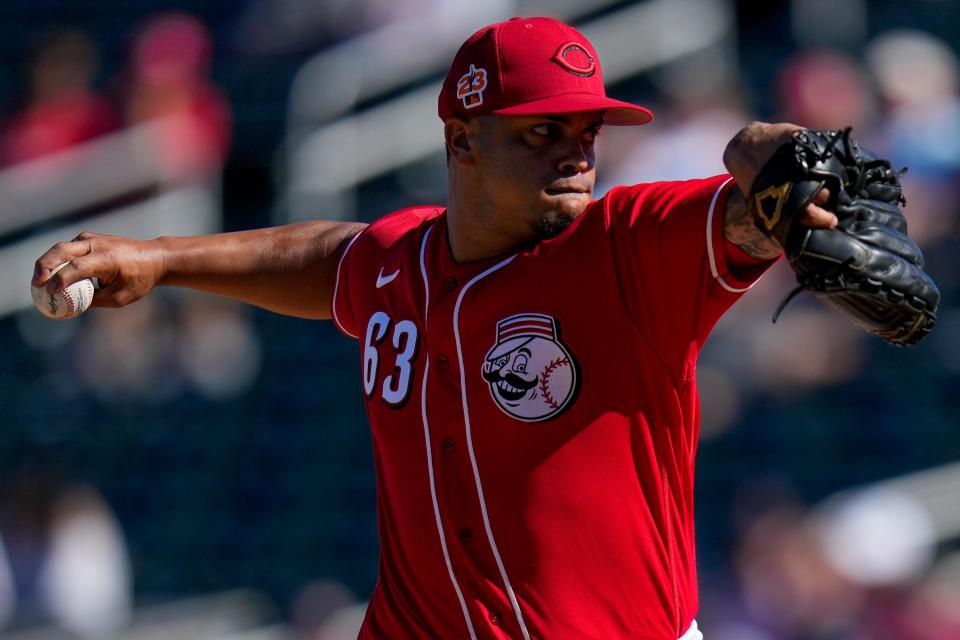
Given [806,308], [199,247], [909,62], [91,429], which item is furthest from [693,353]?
[91,429]

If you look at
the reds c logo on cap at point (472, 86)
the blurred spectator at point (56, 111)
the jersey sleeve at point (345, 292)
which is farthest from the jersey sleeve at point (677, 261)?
the blurred spectator at point (56, 111)

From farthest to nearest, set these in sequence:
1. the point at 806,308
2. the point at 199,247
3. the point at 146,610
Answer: the point at 146,610 < the point at 806,308 < the point at 199,247

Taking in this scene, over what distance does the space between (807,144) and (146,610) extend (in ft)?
17.7

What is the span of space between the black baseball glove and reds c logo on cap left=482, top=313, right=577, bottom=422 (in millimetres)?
489

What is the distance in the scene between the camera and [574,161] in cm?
271

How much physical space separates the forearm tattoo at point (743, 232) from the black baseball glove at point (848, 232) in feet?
0.21

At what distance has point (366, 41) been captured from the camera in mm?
7859

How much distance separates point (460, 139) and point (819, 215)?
0.94 metres

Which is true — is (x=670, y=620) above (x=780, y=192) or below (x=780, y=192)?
below

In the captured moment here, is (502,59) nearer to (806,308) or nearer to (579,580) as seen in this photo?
(579,580)

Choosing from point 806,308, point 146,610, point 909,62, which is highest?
point 909,62

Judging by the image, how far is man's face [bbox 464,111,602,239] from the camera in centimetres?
272

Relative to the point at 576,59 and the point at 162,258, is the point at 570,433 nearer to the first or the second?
the point at 576,59

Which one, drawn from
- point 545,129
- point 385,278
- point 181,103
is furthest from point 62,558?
point 545,129
